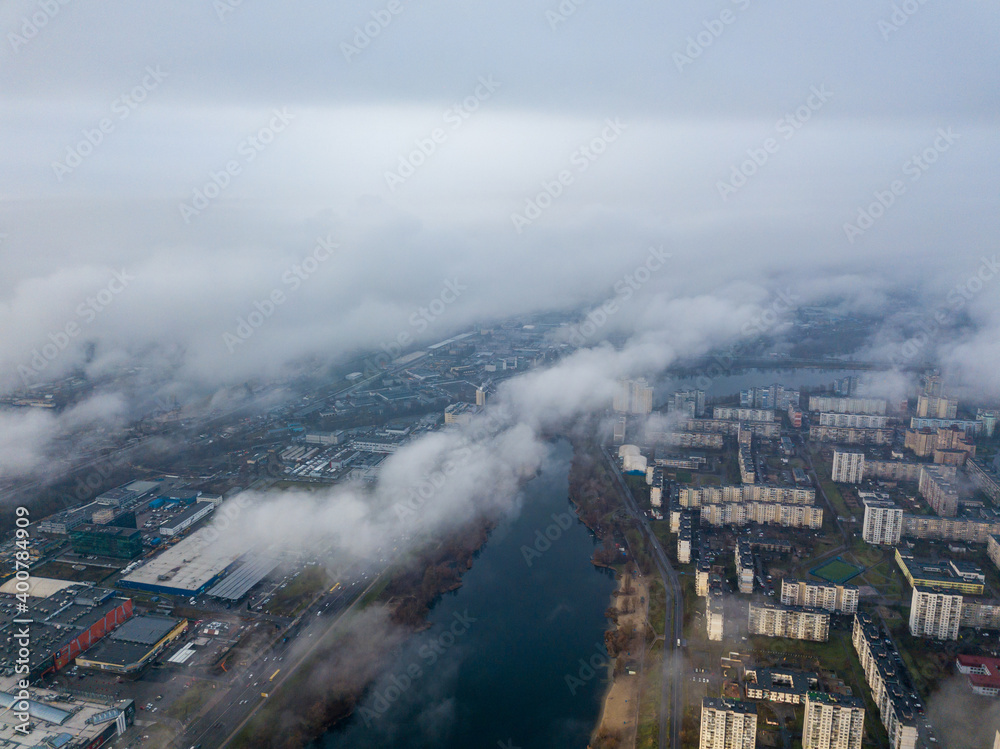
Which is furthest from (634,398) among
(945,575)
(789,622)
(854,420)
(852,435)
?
(789,622)

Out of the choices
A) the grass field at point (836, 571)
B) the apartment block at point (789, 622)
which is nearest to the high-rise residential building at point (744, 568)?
the apartment block at point (789, 622)

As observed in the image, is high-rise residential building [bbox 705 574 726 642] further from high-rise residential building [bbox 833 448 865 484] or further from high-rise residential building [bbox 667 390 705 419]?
high-rise residential building [bbox 667 390 705 419]

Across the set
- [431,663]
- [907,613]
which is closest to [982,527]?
[907,613]

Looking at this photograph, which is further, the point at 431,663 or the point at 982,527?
the point at 982,527

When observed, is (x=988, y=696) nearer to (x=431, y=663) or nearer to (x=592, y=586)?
(x=592, y=586)

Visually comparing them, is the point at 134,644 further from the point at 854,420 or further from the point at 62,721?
the point at 854,420

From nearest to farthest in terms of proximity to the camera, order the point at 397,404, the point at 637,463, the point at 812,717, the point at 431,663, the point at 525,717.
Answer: the point at 812,717 < the point at 525,717 < the point at 431,663 < the point at 637,463 < the point at 397,404

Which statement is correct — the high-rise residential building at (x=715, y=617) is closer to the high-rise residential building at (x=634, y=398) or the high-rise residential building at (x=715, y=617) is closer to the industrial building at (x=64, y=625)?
the industrial building at (x=64, y=625)
